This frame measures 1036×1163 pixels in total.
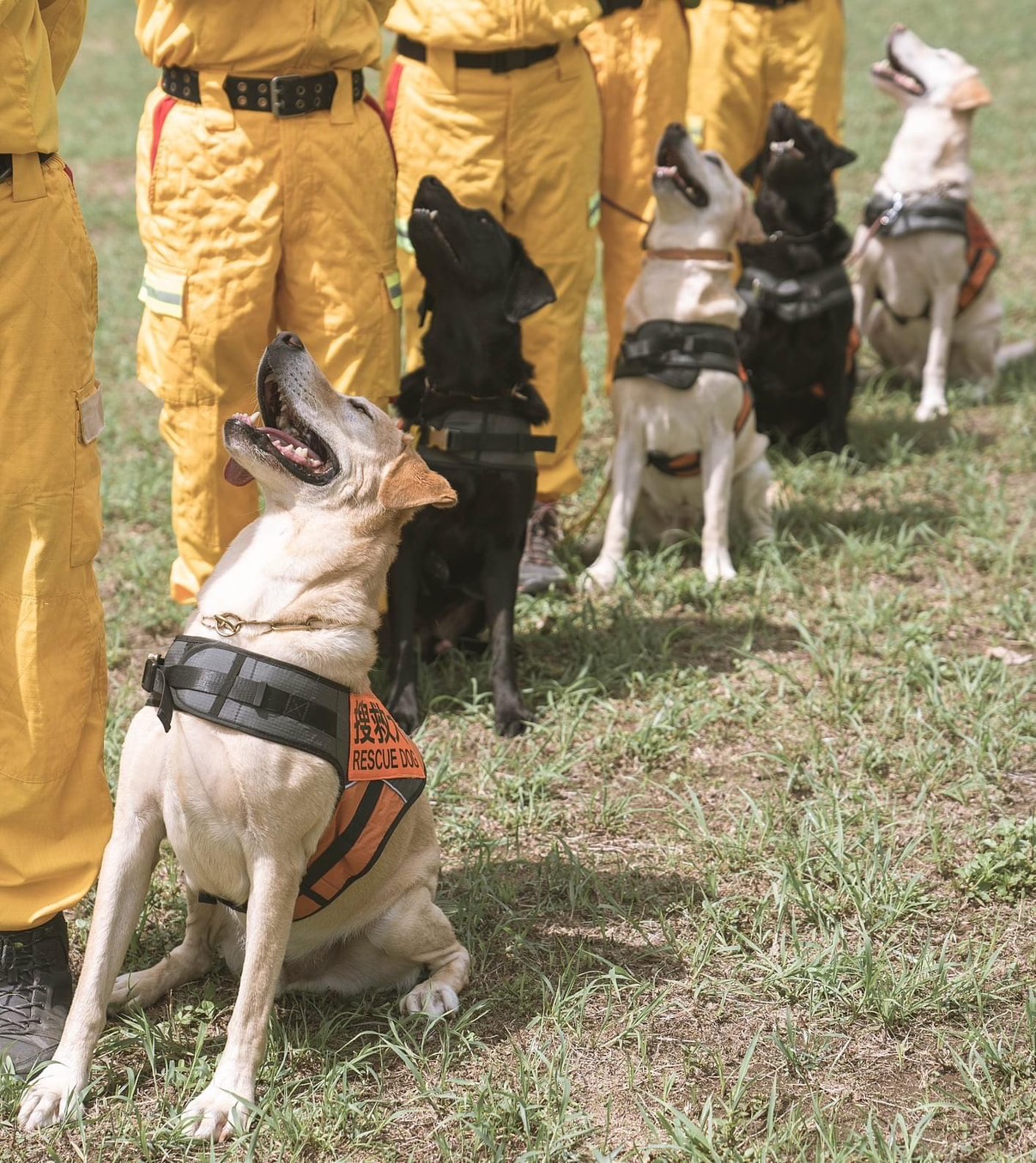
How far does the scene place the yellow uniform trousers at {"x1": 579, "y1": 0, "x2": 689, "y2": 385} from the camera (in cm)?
510

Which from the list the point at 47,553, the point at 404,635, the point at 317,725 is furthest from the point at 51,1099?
the point at 404,635

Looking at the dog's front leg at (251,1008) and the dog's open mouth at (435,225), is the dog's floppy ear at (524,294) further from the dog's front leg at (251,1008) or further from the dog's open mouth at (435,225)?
the dog's front leg at (251,1008)

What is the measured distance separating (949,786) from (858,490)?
2246 millimetres

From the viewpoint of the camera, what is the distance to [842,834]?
327cm

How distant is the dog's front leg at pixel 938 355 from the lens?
21.2ft

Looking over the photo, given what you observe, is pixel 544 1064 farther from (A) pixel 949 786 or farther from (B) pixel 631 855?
(A) pixel 949 786

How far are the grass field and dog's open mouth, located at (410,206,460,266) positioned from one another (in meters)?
1.24

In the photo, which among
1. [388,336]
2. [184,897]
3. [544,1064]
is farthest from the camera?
[388,336]

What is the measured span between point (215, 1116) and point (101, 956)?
13.7 inches

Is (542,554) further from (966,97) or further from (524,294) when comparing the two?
(966,97)

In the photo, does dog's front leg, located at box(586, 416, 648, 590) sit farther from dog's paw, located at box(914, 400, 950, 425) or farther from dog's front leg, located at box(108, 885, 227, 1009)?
dog's front leg, located at box(108, 885, 227, 1009)

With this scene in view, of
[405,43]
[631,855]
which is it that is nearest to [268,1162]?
[631,855]

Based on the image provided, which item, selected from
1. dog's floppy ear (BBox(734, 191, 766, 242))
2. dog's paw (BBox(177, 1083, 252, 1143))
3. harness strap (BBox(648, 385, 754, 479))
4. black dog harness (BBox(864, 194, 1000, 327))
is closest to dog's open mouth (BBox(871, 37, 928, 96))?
black dog harness (BBox(864, 194, 1000, 327))

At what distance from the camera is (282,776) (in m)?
2.42
